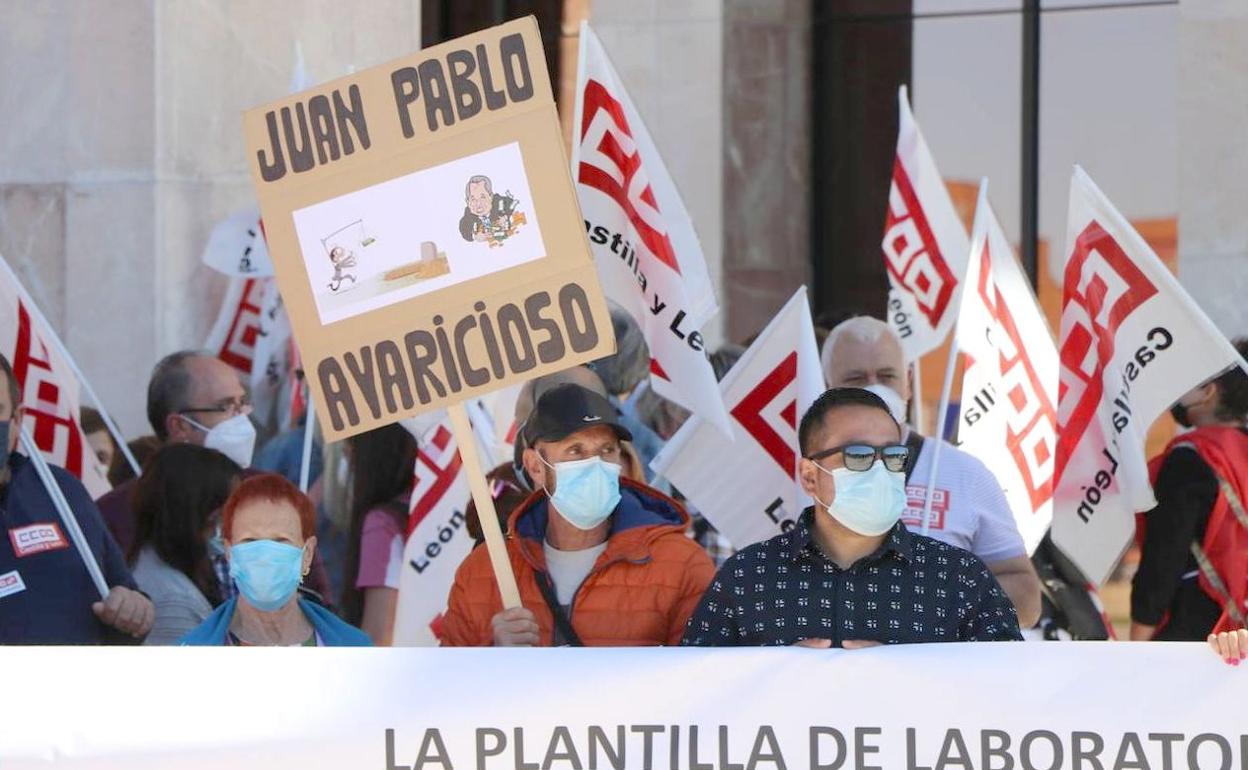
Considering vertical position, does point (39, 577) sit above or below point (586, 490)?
below

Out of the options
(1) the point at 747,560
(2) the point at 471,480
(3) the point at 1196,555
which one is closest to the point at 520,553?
(2) the point at 471,480

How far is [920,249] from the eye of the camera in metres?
8.23

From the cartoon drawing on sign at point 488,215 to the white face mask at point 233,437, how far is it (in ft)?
8.15

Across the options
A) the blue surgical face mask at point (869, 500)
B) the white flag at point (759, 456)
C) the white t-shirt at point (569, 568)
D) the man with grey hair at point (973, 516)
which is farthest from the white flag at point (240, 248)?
the blue surgical face mask at point (869, 500)

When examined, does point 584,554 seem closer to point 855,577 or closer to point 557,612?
point 557,612

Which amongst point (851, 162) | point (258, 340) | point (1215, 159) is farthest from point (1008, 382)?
point (851, 162)

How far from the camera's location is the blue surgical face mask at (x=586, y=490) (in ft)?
17.4

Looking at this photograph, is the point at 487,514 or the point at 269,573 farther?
the point at 269,573

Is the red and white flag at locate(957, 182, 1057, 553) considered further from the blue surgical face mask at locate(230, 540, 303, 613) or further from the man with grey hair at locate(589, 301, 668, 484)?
the blue surgical face mask at locate(230, 540, 303, 613)

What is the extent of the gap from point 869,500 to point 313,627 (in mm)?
1480

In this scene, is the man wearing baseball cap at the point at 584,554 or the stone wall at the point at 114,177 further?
the stone wall at the point at 114,177

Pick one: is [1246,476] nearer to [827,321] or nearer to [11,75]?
[827,321]

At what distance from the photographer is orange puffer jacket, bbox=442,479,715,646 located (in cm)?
525

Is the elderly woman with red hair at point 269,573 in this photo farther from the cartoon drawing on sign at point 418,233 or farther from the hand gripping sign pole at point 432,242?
the cartoon drawing on sign at point 418,233
